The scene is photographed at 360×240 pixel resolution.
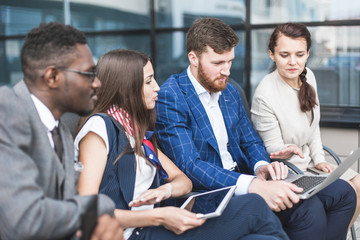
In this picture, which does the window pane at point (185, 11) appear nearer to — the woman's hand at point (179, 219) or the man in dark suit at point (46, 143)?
the woman's hand at point (179, 219)

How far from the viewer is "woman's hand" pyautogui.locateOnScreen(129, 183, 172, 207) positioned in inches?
63.1

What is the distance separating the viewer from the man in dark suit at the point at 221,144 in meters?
2.03

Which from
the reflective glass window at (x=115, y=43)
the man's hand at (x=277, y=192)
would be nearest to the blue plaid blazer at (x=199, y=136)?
the man's hand at (x=277, y=192)

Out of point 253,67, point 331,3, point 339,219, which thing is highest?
point 331,3

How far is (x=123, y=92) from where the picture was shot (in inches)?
71.8

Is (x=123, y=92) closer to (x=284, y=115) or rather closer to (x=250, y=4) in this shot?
(x=284, y=115)

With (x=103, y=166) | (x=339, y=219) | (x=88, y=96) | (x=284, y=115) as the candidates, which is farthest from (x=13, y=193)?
(x=284, y=115)

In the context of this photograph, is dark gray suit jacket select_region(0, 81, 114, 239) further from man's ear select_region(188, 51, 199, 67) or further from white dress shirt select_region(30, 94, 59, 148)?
man's ear select_region(188, 51, 199, 67)

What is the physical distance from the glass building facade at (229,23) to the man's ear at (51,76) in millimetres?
3177

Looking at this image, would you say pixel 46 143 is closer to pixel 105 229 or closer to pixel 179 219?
pixel 105 229

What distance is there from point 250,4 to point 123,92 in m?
2.90

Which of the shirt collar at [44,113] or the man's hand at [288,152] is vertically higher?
the shirt collar at [44,113]

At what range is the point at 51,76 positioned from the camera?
1311mm

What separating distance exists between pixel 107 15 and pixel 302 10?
2.10 meters
